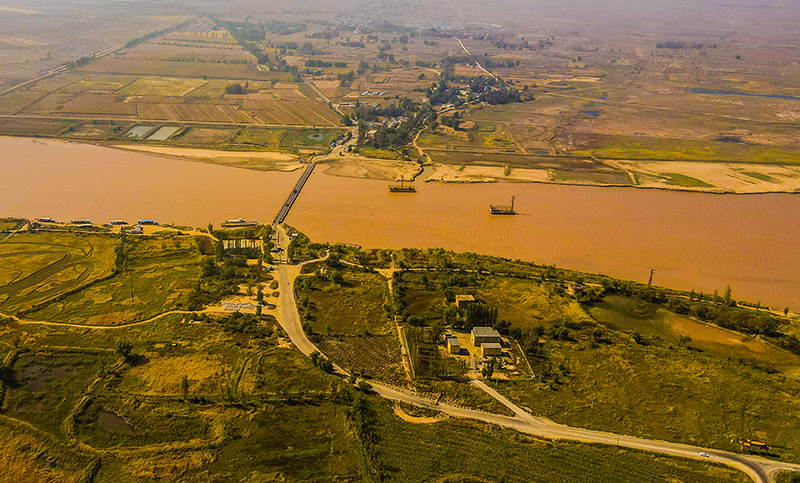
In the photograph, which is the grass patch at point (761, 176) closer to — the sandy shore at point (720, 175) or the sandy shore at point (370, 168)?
the sandy shore at point (720, 175)

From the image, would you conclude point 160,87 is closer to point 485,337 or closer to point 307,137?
point 307,137

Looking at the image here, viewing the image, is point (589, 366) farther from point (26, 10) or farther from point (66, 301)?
point (26, 10)

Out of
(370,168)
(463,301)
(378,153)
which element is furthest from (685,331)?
(378,153)

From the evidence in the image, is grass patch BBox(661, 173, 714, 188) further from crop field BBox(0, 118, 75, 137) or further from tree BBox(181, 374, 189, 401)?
crop field BBox(0, 118, 75, 137)

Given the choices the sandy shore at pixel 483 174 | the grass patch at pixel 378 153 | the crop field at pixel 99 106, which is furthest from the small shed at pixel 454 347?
the crop field at pixel 99 106

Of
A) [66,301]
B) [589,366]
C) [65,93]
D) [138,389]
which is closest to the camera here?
[138,389]

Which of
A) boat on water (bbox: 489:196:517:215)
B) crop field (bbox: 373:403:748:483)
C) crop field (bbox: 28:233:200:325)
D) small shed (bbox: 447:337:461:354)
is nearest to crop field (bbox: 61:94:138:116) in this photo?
crop field (bbox: 28:233:200:325)

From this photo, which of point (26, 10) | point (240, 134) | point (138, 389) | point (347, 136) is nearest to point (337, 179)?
point (347, 136)
